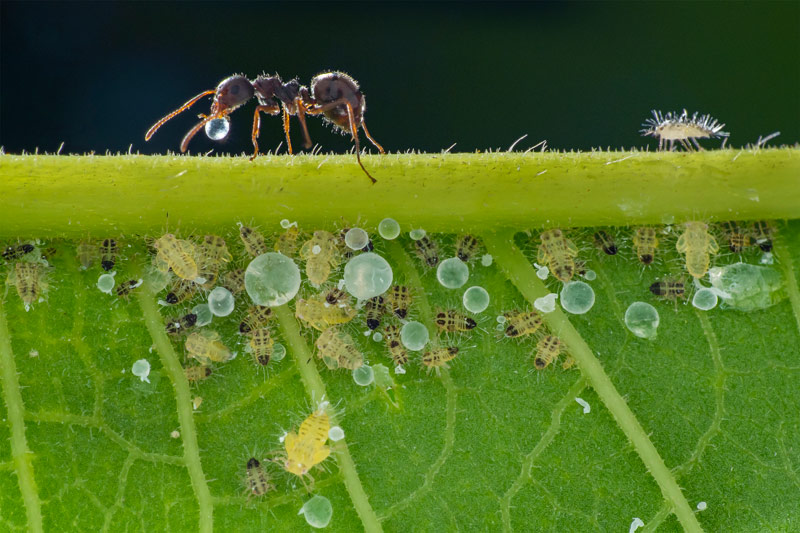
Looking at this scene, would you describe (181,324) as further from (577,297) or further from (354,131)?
(577,297)

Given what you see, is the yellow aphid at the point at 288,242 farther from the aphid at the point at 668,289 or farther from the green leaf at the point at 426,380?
the aphid at the point at 668,289

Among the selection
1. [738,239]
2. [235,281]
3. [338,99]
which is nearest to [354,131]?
[338,99]

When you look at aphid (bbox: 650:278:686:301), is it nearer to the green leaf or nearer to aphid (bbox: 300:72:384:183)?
the green leaf

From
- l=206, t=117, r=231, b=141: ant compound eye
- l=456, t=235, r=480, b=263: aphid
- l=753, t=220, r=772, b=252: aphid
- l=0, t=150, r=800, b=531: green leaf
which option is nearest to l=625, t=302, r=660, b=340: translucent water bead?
l=0, t=150, r=800, b=531: green leaf

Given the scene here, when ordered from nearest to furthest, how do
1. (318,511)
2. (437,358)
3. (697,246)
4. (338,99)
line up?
1. (318,511)
2. (437,358)
3. (697,246)
4. (338,99)

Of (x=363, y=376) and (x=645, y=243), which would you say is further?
(x=645, y=243)

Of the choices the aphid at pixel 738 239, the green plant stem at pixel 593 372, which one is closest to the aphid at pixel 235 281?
the green plant stem at pixel 593 372

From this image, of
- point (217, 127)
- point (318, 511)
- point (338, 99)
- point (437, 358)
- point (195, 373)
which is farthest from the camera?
point (217, 127)

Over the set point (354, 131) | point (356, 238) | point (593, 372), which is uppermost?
point (354, 131)
